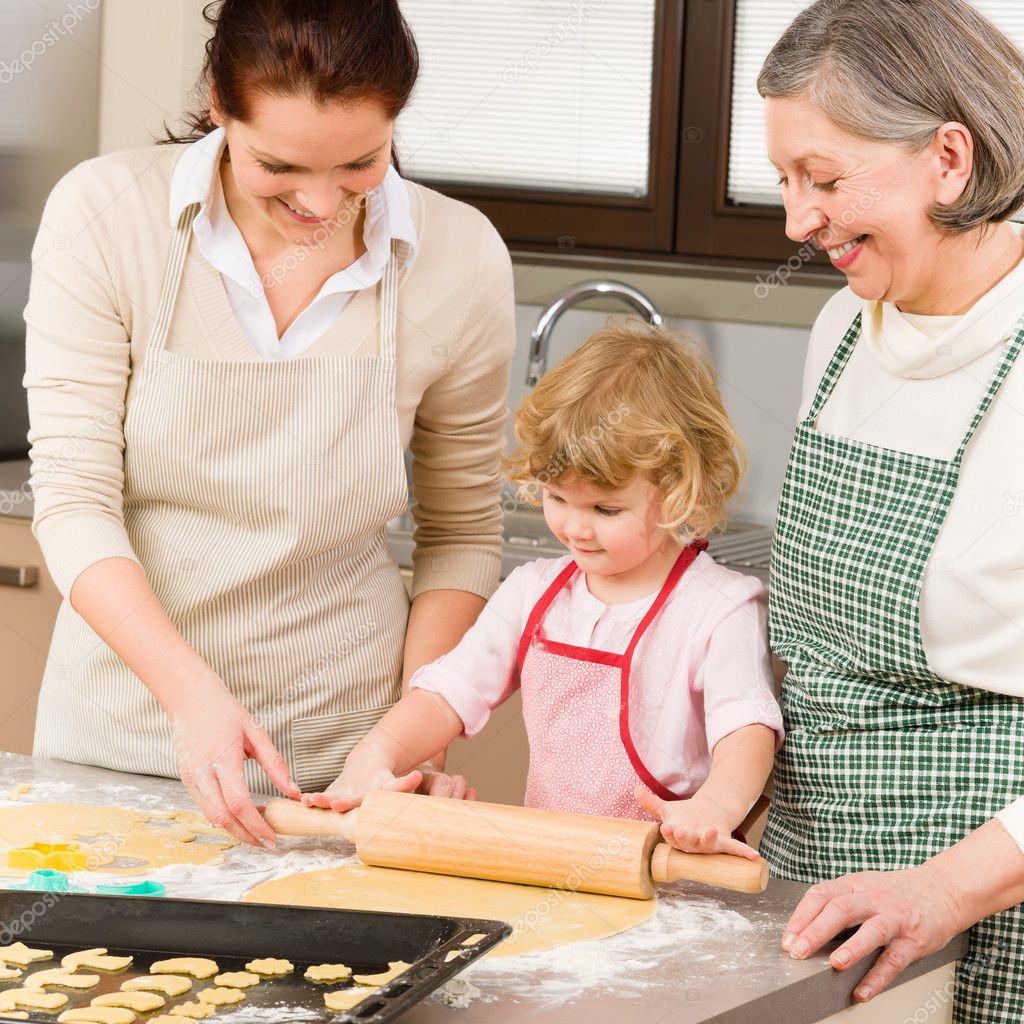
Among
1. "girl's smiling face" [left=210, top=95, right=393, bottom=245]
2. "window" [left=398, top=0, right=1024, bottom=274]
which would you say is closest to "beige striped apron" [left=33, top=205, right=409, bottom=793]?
"girl's smiling face" [left=210, top=95, right=393, bottom=245]

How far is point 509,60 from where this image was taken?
9.66 feet

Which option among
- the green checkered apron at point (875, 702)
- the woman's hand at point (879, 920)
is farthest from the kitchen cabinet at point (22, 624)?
the woman's hand at point (879, 920)

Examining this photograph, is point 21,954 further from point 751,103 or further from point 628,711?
point 751,103

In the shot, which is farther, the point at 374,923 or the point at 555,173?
the point at 555,173

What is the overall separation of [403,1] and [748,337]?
97 centimetres

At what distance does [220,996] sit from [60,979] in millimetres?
114

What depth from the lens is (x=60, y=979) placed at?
100 cm

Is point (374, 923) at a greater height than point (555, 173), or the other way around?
point (555, 173)

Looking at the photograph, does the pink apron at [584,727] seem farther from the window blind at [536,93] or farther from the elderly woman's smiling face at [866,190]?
the window blind at [536,93]

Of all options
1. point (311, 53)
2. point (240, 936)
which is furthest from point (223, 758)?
point (311, 53)

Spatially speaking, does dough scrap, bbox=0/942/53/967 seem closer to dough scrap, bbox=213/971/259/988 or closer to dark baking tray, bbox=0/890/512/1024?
dark baking tray, bbox=0/890/512/1024

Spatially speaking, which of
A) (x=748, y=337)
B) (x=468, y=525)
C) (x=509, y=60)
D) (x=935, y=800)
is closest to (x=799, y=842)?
(x=935, y=800)

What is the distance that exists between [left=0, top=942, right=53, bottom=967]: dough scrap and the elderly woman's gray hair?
848mm

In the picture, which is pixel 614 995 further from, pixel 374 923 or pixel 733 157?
pixel 733 157
